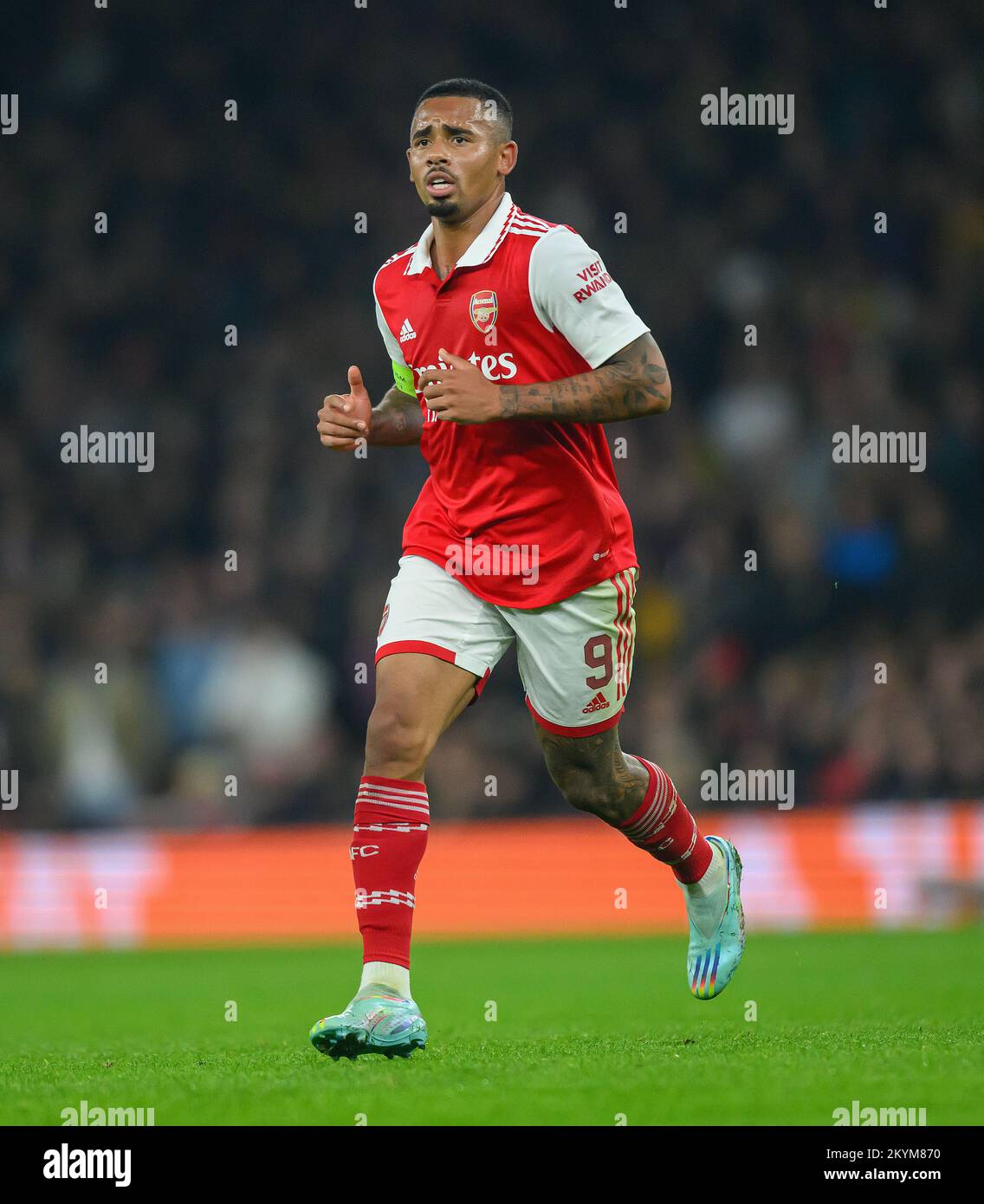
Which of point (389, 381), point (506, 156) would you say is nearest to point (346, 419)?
point (506, 156)

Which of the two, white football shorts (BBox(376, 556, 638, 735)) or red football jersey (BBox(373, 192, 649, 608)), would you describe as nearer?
red football jersey (BBox(373, 192, 649, 608))

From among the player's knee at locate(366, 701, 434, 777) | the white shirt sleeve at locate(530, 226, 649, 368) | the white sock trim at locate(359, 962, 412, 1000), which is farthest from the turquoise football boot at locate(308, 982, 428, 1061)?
the white shirt sleeve at locate(530, 226, 649, 368)

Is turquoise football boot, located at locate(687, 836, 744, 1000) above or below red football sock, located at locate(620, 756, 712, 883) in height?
below

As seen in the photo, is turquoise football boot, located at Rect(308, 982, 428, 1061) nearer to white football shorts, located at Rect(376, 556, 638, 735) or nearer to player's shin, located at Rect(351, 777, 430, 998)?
player's shin, located at Rect(351, 777, 430, 998)

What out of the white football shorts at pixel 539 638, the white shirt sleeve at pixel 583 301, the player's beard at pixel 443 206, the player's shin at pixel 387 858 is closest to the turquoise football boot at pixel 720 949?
the white football shorts at pixel 539 638

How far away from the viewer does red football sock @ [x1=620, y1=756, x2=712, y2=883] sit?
19.7 ft

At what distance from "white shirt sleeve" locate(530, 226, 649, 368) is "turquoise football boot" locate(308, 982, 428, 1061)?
1.96 m

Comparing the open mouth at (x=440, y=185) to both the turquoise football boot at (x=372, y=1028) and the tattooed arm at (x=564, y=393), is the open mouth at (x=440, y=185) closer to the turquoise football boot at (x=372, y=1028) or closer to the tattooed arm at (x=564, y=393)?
the tattooed arm at (x=564, y=393)

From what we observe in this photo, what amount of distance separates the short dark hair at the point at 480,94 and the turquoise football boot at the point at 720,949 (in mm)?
2609

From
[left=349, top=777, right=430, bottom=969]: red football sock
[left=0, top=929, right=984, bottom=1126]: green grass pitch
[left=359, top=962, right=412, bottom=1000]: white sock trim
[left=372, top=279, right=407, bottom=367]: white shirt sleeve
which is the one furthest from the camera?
[left=372, top=279, right=407, bottom=367]: white shirt sleeve

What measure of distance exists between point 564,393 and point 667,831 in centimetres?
170

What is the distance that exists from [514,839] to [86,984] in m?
3.52

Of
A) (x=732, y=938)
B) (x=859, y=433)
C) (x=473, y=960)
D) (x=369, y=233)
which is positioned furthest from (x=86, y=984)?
(x=369, y=233)
